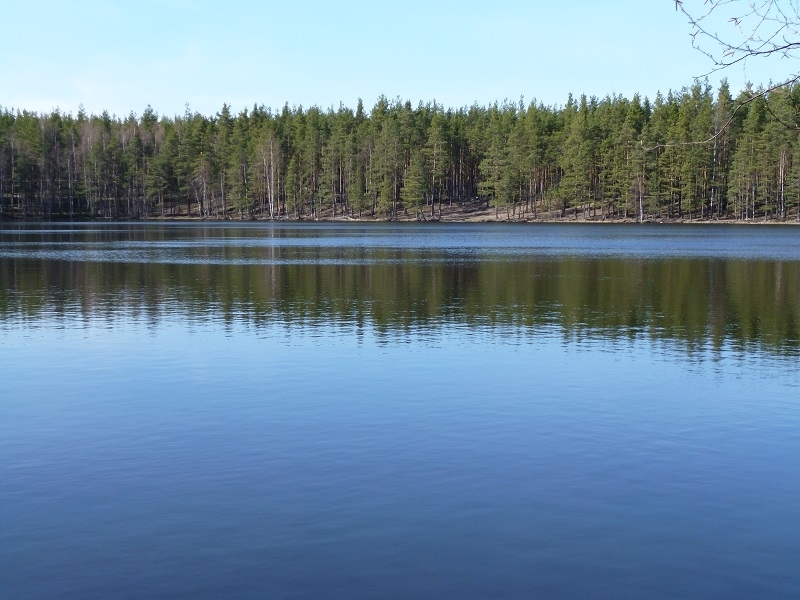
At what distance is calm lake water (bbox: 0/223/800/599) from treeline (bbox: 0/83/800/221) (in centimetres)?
9832

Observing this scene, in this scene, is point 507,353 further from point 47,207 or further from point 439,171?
point 47,207

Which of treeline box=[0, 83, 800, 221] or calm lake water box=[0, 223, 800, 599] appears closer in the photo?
calm lake water box=[0, 223, 800, 599]

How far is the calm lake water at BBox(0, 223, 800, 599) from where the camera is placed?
437 inches

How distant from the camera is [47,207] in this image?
6540 inches

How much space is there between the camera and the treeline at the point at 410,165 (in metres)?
132

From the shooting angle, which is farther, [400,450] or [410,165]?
[410,165]

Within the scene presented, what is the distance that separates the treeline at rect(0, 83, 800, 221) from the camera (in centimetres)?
13212

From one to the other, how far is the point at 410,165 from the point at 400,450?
476 feet

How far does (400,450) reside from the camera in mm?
16172

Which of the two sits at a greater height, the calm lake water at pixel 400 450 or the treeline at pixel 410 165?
the treeline at pixel 410 165

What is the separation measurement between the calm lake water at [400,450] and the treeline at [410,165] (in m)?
98.3

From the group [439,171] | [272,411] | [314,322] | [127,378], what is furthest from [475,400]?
[439,171]

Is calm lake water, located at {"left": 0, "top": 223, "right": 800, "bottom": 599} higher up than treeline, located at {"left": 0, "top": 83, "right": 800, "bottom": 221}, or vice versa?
treeline, located at {"left": 0, "top": 83, "right": 800, "bottom": 221}

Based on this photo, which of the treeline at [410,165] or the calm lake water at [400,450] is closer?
the calm lake water at [400,450]
